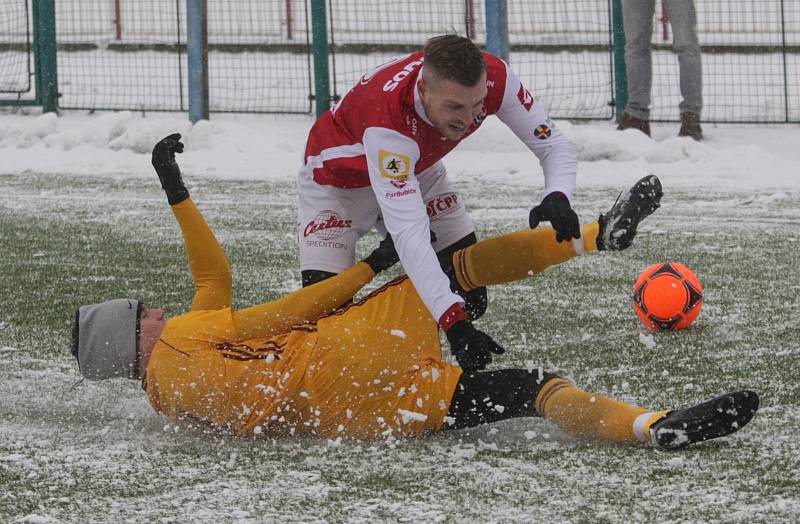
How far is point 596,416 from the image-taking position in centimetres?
400

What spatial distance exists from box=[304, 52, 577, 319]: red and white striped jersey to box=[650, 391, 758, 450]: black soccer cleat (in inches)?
31.4

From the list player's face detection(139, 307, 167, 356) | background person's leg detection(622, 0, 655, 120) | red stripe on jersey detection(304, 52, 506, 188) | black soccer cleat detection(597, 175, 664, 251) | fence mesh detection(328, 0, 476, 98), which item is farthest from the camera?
fence mesh detection(328, 0, 476, 98)

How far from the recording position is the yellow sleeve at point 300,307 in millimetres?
4363

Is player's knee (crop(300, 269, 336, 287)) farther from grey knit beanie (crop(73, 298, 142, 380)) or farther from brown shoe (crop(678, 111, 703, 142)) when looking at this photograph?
brown shoe (crop(678, 111, 703, 142))

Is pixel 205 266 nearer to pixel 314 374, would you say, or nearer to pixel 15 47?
pixel 314 374

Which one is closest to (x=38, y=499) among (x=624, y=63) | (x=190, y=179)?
(x=190, y=179)

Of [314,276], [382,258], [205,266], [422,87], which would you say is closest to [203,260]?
[205,266]

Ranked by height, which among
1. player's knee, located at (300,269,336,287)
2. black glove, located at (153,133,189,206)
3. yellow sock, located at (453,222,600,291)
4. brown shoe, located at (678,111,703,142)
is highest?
black glove, located at (153,133,189,206)

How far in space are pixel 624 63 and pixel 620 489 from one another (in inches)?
345

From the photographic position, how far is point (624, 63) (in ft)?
39.0

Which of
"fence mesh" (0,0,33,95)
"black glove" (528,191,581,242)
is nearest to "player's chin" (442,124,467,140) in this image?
"black glove" (528,191,581,242)

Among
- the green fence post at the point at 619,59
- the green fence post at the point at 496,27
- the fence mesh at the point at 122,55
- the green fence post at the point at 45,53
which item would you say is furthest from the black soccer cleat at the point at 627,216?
the green fence post at the point at 45,53

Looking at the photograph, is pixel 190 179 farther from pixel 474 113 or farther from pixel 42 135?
pixel 474 113

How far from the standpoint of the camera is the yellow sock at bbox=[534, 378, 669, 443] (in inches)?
155
